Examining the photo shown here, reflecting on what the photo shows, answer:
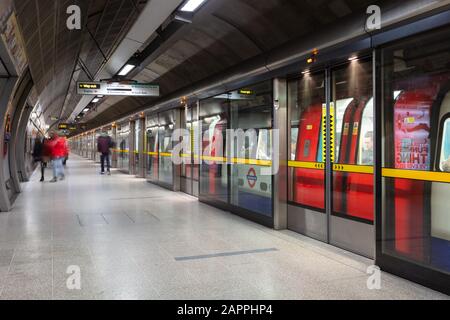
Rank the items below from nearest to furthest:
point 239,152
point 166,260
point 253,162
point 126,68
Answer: point 166,260 → point 253,162 → point 239,152 → point 126,68

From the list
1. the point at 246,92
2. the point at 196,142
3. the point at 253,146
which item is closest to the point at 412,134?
the point at 253,146

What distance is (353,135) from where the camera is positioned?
5.41 meters

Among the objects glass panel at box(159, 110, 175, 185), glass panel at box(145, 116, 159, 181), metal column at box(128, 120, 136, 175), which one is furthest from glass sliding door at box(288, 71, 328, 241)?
metal column at box(128, 120, 136, 175)

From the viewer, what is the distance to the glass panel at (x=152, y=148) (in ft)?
46.2

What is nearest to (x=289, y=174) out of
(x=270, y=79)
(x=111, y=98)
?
(x=270, y=79)

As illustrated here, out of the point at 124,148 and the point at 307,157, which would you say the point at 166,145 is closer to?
the point at 307,157

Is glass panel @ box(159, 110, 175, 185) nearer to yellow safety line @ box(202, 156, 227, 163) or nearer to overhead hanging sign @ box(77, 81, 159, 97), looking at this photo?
overhead hanging sign @ box(77, 81, 159, 97)

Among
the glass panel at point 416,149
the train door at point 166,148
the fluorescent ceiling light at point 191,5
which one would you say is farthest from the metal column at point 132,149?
the glass panel at point 416,149

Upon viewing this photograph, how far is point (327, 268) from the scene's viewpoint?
4488 millimetres

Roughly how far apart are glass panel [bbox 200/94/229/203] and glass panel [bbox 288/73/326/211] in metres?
2.14

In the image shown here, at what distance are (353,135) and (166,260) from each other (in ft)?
9.32

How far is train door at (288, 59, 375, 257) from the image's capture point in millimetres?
5191

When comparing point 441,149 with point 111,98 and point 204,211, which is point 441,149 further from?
point 111,98
